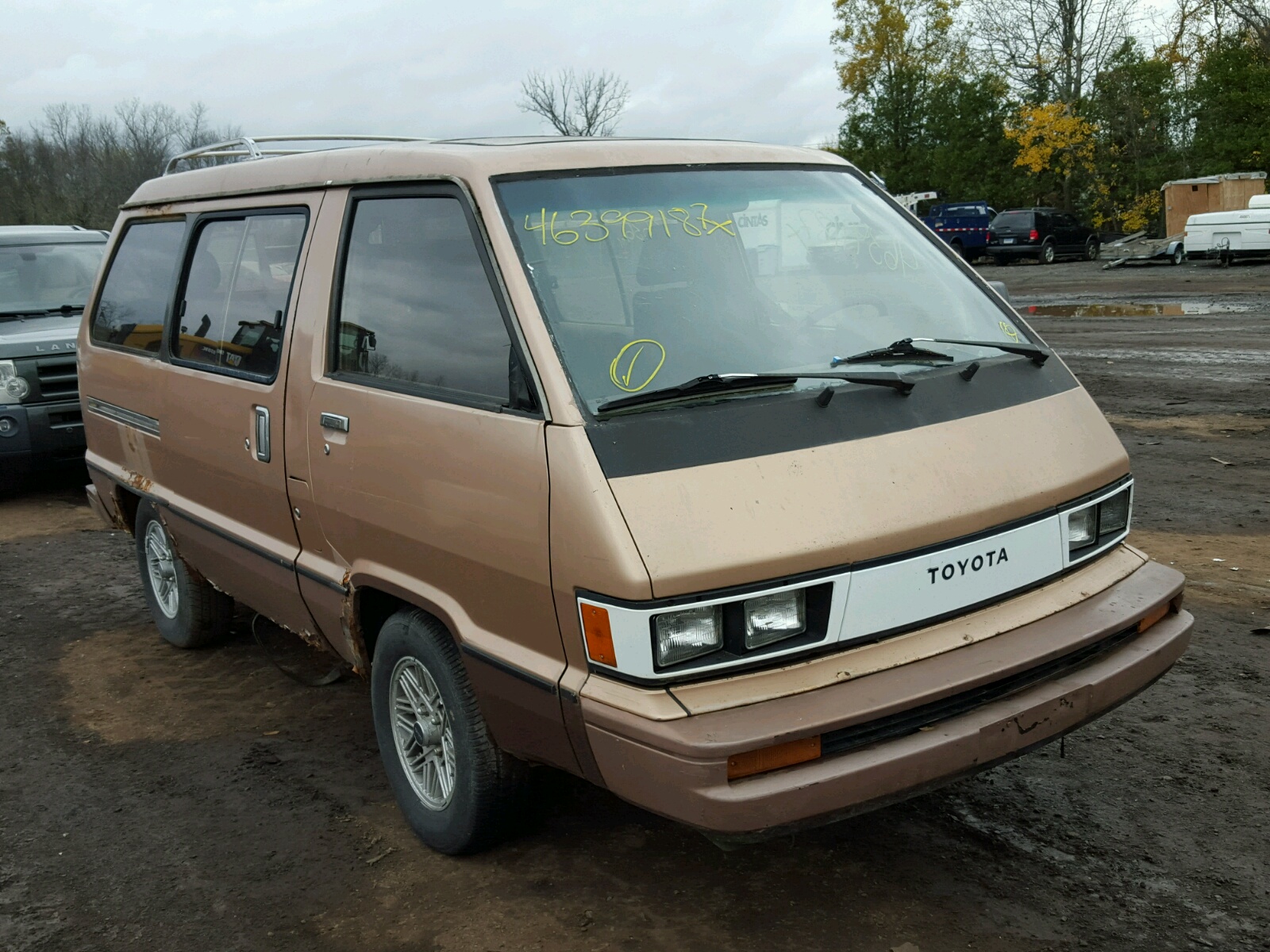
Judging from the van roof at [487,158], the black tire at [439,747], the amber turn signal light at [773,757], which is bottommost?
the black tire at [439,747]

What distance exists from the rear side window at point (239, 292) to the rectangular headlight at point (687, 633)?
190 centimetres

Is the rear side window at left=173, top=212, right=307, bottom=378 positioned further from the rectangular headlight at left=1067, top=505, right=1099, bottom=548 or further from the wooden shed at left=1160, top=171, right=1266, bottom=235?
the wooden shed at left=1160, top=171, right=1266, bottom=235

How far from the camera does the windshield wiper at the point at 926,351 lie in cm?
326

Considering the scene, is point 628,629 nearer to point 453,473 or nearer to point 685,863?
point 453,473

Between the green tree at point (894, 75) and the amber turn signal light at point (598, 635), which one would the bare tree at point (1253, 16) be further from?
the amber turn signal light at point (598, 635)

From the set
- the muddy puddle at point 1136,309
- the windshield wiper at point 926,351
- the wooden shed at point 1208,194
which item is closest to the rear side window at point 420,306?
the windshield wiper at point 926,351

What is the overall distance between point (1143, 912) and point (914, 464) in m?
1.25

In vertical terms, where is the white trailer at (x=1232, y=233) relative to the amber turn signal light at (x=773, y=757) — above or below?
above

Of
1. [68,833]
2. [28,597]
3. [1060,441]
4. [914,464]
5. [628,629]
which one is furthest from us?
[28,597]

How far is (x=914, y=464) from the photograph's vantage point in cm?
293

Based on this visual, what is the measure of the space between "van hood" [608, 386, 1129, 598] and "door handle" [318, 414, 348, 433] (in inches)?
45.6

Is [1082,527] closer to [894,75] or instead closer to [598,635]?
[598,635]

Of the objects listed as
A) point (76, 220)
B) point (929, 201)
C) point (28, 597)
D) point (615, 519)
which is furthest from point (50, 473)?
point (929, 201)

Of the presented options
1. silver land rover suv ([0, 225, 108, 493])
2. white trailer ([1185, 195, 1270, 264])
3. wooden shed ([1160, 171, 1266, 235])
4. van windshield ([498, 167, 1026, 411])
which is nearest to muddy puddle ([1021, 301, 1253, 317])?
white trailer ([1185, 195, 1270, 264])
